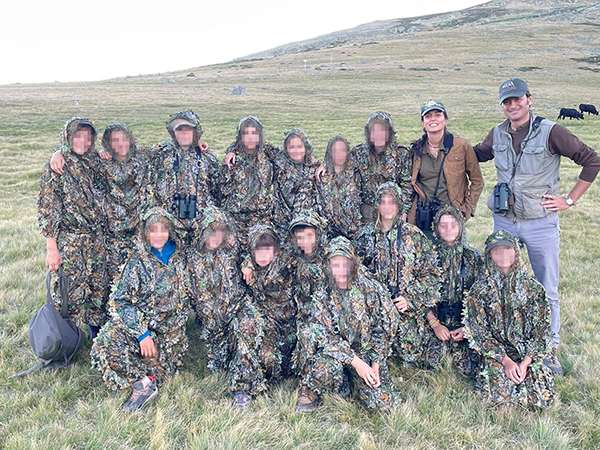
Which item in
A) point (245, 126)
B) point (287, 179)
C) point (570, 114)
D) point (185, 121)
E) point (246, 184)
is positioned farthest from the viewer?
point (570, 114)

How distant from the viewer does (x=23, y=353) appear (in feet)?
17.1

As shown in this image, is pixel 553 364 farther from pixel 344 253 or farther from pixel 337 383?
pixel 344 253

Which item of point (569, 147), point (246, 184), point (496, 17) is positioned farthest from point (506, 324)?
point (496, 17)

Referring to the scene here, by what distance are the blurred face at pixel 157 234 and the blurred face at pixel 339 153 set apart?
2.05 meters

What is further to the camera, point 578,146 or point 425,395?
point 578,146

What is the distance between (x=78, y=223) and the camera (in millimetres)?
5410

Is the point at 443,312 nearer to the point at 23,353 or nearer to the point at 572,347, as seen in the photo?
the point at 572,347

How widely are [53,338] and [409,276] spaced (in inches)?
134

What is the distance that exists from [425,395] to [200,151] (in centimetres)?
347

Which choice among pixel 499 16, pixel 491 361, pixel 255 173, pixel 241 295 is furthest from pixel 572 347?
pixel 499 16

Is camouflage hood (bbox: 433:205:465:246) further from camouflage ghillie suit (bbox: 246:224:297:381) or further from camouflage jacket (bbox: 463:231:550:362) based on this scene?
camouflage ghillie suit (bbox: 246:224:297:381)

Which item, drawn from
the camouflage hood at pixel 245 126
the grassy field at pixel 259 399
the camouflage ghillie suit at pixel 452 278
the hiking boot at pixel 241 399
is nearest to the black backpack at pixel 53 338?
the grassy field at pixel 259 399

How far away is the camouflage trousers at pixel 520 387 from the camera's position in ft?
14.4

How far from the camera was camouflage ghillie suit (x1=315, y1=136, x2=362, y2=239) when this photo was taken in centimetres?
587
